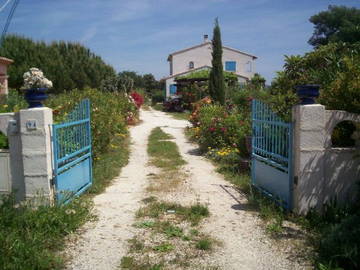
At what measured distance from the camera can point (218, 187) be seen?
6.79 meters

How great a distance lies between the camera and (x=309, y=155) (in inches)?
185

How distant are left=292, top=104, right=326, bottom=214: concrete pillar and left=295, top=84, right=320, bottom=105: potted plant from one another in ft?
0.34

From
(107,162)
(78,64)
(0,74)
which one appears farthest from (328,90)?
(78,64)

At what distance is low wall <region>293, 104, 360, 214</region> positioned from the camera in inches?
184

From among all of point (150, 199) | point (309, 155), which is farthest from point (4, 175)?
point (309, 155)

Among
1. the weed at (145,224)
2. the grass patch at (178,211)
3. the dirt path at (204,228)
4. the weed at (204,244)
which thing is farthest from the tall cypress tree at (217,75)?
the weed at (204,244)

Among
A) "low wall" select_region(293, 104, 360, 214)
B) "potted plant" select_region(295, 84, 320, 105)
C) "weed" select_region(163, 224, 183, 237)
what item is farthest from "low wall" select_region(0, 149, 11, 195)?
"potted plant" select_region(295, 84, 320, 105)

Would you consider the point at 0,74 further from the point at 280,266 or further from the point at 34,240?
the point at 280,266

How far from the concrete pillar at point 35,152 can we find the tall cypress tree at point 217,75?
14.2 m

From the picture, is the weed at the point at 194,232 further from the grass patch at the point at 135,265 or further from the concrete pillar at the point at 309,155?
the concrete pillar at the point at 309,155

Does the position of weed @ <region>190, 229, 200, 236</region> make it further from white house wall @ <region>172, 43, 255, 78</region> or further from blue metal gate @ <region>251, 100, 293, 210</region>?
white house wall @ <region>172, 43, 255, 78</region>

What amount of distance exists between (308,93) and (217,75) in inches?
567

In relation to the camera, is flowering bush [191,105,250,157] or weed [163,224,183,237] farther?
flowering bush [191,105,250,157]

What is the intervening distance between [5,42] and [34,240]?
24179mm
